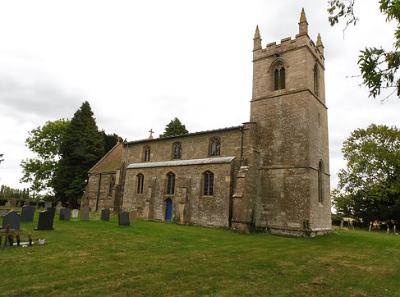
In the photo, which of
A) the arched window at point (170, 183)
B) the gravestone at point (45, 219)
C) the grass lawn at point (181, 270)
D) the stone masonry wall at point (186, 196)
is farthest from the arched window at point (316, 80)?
the gravestone at point (45, 219)

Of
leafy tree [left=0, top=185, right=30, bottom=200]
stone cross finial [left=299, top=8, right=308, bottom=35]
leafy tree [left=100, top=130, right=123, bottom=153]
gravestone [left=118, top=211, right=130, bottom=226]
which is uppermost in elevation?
stone cross finial [left=299, top=8, right=308, bottom=35]

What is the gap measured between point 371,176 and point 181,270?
3441 cm

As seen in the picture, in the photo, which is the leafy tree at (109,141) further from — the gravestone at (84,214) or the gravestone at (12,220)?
the gravestone at (12,220)

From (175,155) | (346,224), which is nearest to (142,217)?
(175,155)

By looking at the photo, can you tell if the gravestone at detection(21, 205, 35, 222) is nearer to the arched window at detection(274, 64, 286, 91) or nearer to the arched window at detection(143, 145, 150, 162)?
the arched window at detection(143, 145, 150, 162)

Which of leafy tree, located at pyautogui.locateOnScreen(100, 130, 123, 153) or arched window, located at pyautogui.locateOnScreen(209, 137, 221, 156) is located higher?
leafy tree, located at pyautogui.locateOnScreen(100, 130, 123, 153)

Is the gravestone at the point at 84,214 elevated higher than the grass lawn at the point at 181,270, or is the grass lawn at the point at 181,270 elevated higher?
the gravestone at the point at 84,214

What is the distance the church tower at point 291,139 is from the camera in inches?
797

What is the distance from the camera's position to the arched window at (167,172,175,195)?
87.3 feet

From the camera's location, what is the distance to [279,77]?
2359 centimetres

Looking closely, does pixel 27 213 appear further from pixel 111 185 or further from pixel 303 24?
pixel 303 24

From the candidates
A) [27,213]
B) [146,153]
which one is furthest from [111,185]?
[27,213]

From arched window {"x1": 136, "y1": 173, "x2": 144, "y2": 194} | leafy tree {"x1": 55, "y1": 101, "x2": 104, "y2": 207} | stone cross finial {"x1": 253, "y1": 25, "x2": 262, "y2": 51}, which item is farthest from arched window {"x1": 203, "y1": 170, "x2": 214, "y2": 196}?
leafy tree {"x1": 55, "y1": 101, "x2": 104, "y2": 207}

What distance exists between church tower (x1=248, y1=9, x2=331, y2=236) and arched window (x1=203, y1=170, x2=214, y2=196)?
145 inches
